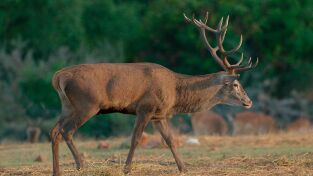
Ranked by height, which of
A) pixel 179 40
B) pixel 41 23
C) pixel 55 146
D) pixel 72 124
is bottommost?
pixel 55 146

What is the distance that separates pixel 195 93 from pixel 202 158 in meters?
1.69

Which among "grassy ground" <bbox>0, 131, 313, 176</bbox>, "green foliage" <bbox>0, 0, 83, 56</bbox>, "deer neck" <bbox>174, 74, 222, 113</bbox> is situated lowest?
"grassy ground" <bbox>0, 131, 313, 176</bbox>

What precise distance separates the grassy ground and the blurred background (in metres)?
10.9

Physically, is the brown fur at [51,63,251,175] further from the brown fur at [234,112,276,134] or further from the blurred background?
the blurred background

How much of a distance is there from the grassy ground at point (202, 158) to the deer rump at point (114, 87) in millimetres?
901

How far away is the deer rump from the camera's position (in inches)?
503

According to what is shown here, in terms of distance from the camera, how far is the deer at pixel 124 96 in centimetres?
1276

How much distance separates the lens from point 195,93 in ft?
46.0

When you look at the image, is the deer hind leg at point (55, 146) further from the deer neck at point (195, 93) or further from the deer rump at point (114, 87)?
the deer neck at point (195, 93)

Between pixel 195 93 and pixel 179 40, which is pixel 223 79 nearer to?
pixel 195 93

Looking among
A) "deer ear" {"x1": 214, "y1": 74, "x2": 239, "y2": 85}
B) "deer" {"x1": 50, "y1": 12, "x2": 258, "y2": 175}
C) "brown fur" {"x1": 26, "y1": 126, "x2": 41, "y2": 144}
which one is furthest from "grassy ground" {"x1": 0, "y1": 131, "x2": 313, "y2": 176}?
"brown fur" {"x1": 26, "y1": 126, "x2": 41, "y2": 144}

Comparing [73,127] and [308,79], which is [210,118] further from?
[73,127]

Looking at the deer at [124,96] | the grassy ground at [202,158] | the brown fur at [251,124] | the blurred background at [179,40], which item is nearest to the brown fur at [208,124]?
the brown fur at [251,124]

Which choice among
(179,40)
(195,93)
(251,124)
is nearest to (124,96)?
(195,93)
